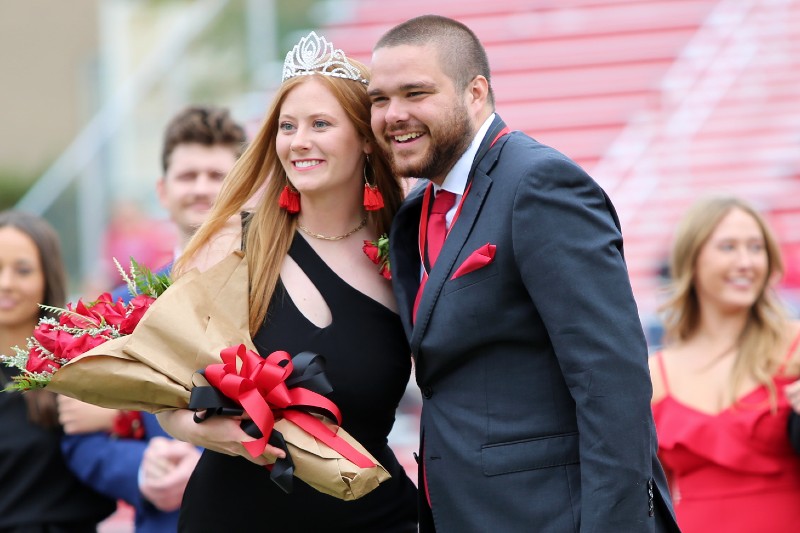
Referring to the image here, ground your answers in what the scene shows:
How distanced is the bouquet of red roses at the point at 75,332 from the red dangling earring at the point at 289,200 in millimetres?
417

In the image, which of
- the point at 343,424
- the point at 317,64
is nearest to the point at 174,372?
the point at 343,424

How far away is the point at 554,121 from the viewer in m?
9.39

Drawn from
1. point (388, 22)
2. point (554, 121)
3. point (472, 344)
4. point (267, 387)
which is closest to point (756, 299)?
point (472, 344)

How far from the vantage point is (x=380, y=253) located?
3.33m

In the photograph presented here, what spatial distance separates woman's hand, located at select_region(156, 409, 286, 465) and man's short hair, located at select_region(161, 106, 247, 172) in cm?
157

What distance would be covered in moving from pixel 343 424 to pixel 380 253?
49 centimetres

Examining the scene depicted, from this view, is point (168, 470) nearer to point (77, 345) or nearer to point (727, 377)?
point (77, 345)

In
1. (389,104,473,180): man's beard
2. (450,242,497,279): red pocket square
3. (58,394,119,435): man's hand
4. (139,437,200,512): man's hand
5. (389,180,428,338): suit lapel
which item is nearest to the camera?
(450,242,497,279): red pocket square

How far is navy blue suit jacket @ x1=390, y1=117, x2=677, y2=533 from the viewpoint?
266 cm

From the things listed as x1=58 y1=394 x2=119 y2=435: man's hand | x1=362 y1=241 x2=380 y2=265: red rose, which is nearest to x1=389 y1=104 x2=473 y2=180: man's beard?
x1=362 y1=241 x2=380 y2=265: red rose

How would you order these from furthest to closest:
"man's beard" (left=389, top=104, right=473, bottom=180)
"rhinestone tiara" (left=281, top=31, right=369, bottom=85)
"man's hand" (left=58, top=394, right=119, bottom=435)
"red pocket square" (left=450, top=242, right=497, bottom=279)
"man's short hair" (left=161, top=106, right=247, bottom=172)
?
"man's short hair" (left=161, top=106, right=247, bottom=172), "man's hand" (left=58, top=394, right=119, bottom=435), "rhinestone tiara" (left=281, top=31, right=369, bottom=85), "man's beard" (left=389, top=104, right=473, bottom=180), "red pocket square" (left=450, top=242, right=497, bottom=279)

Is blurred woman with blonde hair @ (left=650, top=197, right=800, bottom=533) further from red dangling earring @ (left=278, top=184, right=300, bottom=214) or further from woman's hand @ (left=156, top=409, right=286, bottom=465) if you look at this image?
woman's hand @ (left=156, top=409, right=286, bottom=465)

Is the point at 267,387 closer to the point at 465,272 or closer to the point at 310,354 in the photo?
the point at 310,354

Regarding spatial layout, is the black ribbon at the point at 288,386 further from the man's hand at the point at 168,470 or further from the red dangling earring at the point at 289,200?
the man's hand at the point at 168,470
